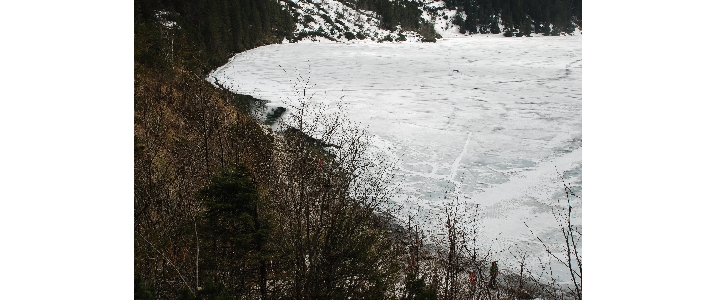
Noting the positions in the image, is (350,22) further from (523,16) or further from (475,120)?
(523,16)

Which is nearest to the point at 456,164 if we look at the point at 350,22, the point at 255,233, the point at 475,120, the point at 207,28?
the point at 475,120

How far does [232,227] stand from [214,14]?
22.6 meters

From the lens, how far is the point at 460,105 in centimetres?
1780

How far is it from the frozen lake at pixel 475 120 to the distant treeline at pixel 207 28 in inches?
50.5

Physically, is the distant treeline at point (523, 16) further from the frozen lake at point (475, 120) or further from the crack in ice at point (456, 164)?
the crack in ice at point (456, 164)

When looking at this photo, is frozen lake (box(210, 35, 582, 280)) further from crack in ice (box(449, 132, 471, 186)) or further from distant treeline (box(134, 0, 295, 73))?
distant treeline (box(134, 0, 295, 73))

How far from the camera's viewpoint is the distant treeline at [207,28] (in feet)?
34.2

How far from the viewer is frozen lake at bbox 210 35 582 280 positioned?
9008 mm

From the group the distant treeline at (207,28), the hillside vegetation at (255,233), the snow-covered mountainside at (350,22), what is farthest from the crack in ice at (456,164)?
the snow-covered mountainside at (350,22)

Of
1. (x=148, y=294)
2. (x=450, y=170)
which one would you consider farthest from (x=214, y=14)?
(x=148, y=294)

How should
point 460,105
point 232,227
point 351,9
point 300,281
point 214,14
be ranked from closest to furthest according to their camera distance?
point 300,281 < point 232,227 < point 460,105 < point 214,14 < point 351,9

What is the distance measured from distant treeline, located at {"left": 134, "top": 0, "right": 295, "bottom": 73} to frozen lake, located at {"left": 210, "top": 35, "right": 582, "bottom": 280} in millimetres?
1284

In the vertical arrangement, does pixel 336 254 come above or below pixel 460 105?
below

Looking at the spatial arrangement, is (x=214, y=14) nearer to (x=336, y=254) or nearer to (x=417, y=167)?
(x=417, y=167)
